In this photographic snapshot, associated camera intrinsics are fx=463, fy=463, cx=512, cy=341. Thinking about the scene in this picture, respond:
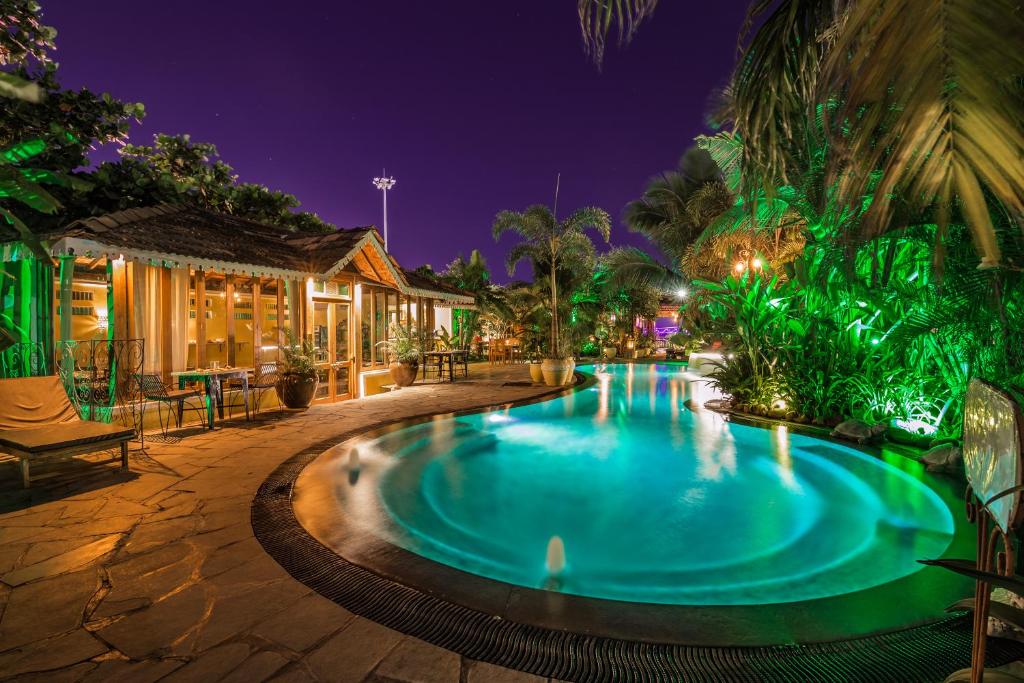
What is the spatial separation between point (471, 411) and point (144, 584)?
21.6 ft

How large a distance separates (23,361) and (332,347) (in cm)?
530

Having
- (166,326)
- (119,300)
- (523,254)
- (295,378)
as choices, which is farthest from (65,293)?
(523,254)

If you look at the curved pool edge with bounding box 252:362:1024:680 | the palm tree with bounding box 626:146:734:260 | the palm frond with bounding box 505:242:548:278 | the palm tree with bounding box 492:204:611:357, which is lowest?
the curved pool edge with bounding box 252:362:1024:680

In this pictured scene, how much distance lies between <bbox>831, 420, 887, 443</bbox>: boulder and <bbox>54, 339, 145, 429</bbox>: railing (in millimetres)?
10248

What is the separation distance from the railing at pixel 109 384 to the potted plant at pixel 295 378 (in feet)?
7.46

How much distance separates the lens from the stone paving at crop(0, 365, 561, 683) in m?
2.18

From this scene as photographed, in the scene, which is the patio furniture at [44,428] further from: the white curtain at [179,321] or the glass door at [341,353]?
the glass door at [341,353]

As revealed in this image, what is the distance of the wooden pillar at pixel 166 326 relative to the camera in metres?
9.23

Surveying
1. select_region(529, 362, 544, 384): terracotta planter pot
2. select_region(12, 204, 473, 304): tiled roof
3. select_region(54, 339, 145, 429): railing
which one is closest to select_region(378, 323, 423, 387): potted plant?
select_region(12, 204, 473, 304): tiled roof

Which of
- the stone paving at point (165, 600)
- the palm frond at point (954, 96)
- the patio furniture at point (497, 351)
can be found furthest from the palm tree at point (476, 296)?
the palm frond at point (954, 96)

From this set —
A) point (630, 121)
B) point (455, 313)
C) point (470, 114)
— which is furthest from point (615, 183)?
point (455, 313)

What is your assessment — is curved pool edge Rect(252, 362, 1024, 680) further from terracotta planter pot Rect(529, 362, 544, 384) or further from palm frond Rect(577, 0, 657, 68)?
terracotta planter pot Rect(529, 362, 544, 384)

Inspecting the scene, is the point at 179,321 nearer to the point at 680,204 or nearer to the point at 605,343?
the point at 680,204

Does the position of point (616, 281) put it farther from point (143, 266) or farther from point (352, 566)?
point (352, 566)
